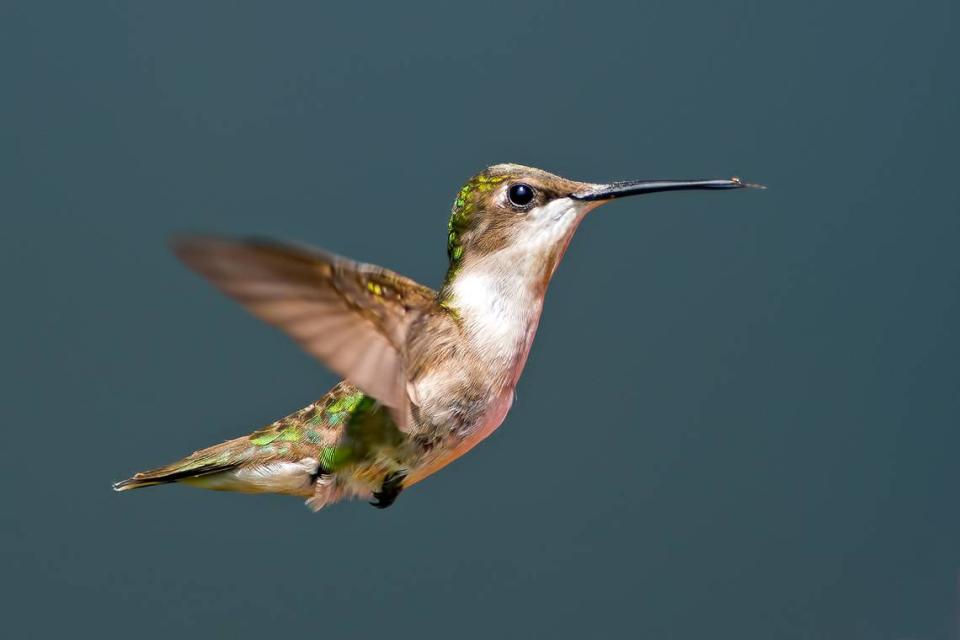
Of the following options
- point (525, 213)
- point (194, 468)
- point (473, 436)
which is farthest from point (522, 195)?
point (194, 468)

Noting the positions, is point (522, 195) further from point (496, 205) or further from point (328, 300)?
point (328, 300)

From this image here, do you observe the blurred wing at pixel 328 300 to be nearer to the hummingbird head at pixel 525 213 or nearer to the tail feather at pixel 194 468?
the hummingbird head at pixel 525 213

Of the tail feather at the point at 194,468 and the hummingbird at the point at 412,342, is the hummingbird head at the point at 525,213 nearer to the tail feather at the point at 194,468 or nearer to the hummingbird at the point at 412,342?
the hummingbird at the point at 412,342

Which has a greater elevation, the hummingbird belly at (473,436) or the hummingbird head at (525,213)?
the hummingbird head at (525,213)

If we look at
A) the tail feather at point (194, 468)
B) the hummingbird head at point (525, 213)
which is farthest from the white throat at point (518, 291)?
the tail feather at point (194, 468)

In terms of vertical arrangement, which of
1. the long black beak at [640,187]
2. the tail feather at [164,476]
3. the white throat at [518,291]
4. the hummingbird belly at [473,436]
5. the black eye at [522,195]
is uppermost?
the long black beak at [640,187]

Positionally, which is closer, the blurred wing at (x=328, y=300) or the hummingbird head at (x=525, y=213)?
the blurred wing at (x=328, y=300)

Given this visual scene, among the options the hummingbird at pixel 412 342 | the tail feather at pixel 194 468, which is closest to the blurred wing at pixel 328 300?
the hummingbird at pixel 412 342
